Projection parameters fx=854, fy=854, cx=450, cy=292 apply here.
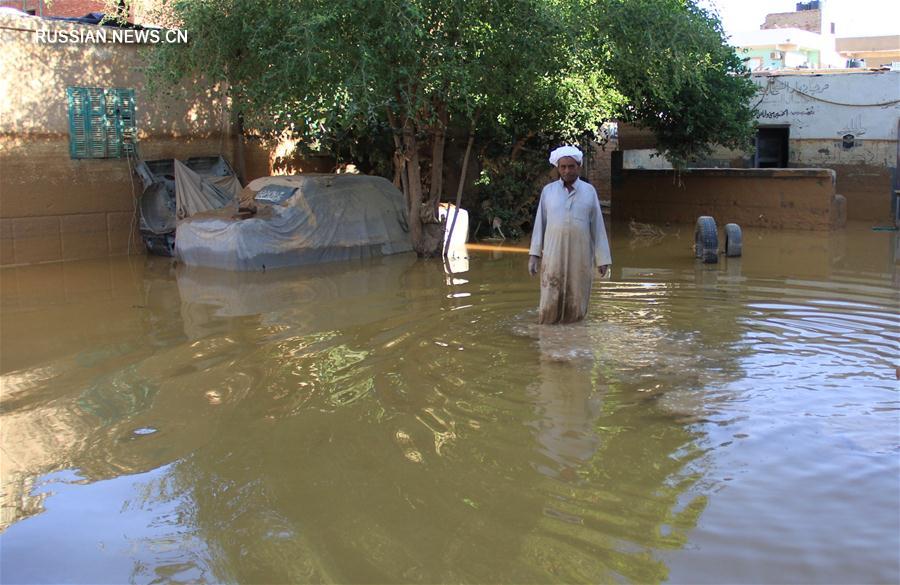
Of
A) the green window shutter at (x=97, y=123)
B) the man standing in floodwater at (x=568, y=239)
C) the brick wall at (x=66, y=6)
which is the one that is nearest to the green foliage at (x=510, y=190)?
the green window shutter at (x=97, y=123)

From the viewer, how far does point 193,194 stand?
13742mm

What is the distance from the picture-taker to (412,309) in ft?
30.0

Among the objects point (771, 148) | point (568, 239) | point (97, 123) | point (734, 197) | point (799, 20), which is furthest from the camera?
point (799, 20)

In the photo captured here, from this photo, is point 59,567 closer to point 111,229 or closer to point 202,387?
point 202,387

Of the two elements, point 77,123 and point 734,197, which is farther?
point 734,197

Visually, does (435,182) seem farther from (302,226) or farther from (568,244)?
(568,244)

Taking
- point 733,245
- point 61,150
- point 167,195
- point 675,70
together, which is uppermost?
point 675,70

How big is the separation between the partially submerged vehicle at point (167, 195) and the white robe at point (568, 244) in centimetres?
749

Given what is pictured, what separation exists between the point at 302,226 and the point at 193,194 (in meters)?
2.31

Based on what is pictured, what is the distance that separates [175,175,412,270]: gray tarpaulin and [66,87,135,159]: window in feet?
6.66

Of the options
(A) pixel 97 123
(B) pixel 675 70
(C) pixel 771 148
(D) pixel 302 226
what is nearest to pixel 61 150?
(A) pixel 97 123

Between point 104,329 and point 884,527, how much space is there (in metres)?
7.18

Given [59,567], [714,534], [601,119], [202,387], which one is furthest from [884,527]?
[601,119]

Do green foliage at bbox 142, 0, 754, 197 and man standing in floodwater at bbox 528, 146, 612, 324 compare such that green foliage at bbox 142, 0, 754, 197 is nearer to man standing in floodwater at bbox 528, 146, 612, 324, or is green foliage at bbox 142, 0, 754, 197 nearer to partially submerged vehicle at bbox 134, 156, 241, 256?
partially submerged vehicle at bbox 134, 156, 241, 256
